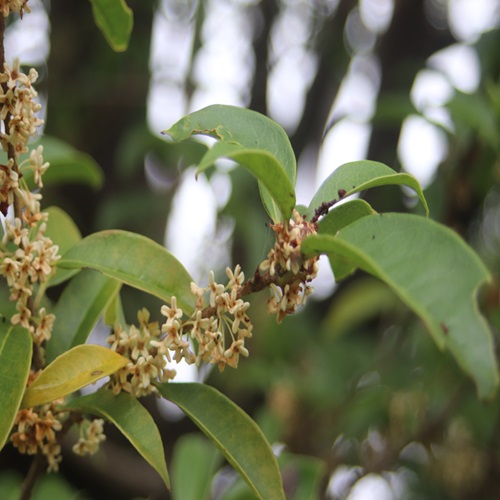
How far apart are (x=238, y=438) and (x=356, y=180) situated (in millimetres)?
288

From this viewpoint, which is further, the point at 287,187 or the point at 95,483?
the point at 95,483

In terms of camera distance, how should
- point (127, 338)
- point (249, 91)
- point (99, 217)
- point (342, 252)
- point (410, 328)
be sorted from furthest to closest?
1. point (249, 91)
2. point (99, 217)
3. point (410, 328)
4. point (127, 338)
5. point (342, 252)

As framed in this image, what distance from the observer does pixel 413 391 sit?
2059 mm

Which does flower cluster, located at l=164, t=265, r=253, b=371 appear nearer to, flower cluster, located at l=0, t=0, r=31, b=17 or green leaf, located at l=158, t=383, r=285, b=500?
green leaf, located at l=158, t=383, r=285, b=500

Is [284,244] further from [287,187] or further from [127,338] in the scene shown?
[127,338]

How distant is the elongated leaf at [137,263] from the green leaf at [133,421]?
4.5 inches

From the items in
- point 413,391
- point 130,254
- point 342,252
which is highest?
point 342,252

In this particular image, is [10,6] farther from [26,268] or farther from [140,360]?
[140,360]

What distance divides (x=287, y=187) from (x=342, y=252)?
0.33 ft

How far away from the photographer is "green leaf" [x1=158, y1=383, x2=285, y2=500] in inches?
28.5

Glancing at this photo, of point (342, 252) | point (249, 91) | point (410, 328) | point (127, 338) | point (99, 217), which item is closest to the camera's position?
point (342, 252)

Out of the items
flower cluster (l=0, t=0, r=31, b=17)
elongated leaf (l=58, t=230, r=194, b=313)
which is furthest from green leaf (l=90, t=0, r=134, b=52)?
elongated leaf (l=58, t=230, r=194, b=313)

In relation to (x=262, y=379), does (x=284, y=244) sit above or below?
above

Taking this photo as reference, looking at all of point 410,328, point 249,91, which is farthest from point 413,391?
point 249,91
